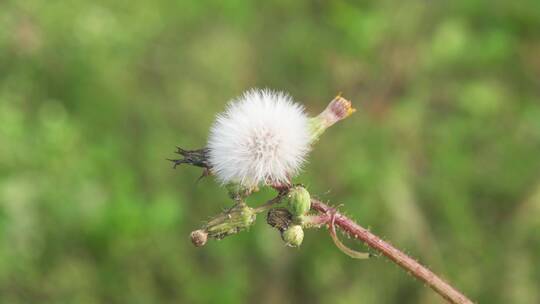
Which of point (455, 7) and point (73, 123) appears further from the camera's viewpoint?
point (455, 7)

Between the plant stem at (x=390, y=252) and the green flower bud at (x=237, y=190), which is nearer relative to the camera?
the plant stem at (x=390, y=252)

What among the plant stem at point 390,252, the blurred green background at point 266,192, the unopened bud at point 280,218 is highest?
the blurred green background at point 266,192

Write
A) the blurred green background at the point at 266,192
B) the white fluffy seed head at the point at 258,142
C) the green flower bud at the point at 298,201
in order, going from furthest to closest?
1. the blurred green background at the point at 266,192
2. the white fluffy seed head at the point at 258,142
3. the green flower bud at the point at 298,201

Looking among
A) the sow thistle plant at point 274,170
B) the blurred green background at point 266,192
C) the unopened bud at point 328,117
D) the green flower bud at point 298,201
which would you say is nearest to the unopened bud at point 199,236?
the sow thistle plant at point 274,170

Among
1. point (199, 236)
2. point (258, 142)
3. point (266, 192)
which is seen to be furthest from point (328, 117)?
point (266, 192)

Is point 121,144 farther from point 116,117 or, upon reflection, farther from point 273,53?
point 273,53

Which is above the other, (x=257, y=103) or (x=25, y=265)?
(x=25, y=265)

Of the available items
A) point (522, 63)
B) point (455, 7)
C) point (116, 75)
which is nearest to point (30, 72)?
point (116, 75)

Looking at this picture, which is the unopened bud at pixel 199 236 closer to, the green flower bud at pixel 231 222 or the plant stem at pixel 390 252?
the green flower bud at pixel 231 222
